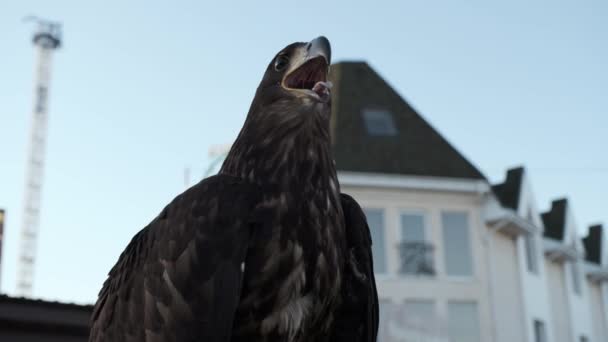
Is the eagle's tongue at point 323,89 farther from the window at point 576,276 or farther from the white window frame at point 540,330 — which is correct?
the window at point 576,276

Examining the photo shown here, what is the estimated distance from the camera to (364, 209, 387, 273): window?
23594 millimetres

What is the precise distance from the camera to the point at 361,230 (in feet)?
12.9

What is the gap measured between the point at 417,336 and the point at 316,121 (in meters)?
19.8

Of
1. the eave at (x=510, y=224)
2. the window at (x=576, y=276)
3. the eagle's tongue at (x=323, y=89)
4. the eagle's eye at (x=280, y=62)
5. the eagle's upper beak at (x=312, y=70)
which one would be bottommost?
the eagle's tongue at (x=323, y=89)

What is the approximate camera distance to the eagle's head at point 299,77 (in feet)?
12.5

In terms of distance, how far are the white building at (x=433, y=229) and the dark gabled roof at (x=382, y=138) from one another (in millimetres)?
36

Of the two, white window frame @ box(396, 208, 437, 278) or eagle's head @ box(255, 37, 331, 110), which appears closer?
eagle's head @ box(255, 37, 331, 110)

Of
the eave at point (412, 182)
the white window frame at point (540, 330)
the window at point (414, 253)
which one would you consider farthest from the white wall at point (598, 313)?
the window at point (414, 253)

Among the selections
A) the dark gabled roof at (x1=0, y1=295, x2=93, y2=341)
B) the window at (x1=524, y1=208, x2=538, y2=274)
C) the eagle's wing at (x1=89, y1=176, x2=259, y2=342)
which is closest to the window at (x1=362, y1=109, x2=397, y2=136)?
the window at (x1=524, y1=208, x2=538, y2=274)

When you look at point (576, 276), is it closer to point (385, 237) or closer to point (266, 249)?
point (385, 237)

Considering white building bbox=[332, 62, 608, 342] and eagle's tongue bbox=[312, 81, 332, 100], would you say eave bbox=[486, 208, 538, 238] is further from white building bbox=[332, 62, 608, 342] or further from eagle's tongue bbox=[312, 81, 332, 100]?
Result: eagle's tongue bbox=[312, 81, 332, 100]

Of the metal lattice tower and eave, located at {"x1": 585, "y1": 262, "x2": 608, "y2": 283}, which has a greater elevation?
the metal lattice tower

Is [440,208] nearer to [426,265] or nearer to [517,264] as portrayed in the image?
[426,265]

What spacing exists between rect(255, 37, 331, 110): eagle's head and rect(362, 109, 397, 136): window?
21760mm
